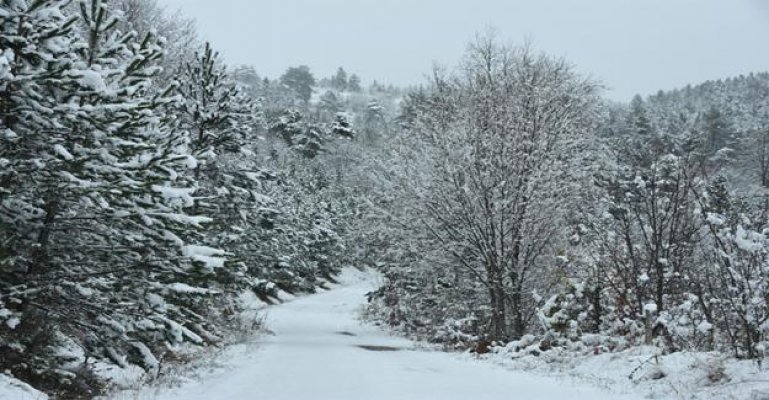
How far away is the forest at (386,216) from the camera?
25.8ft

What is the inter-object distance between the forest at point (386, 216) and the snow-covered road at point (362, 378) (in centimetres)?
117

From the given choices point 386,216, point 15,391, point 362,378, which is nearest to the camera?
point 15,391

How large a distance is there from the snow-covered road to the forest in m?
1.17

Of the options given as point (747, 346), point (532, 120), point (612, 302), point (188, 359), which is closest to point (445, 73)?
point (532, 120)

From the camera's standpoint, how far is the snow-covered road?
8.80m

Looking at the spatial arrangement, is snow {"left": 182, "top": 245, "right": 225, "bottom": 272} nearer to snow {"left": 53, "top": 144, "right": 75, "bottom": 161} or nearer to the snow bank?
snow {"left": 53, "top": 144, "right": 75, "bottom": 161}

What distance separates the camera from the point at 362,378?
35.0 ft

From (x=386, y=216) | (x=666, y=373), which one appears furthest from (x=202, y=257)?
(x=386, y=216)

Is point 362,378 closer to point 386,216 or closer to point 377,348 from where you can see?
point 377,348

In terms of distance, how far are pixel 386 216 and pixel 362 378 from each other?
11.0 m

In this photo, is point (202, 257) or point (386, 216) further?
point (386, 216)

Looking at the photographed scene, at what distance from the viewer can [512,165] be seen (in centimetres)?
1753

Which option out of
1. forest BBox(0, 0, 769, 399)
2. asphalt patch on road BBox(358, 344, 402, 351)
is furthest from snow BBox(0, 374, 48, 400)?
asphalt patch on road BBox(358, 344, 402, 351)

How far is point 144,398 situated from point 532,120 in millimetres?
13956
